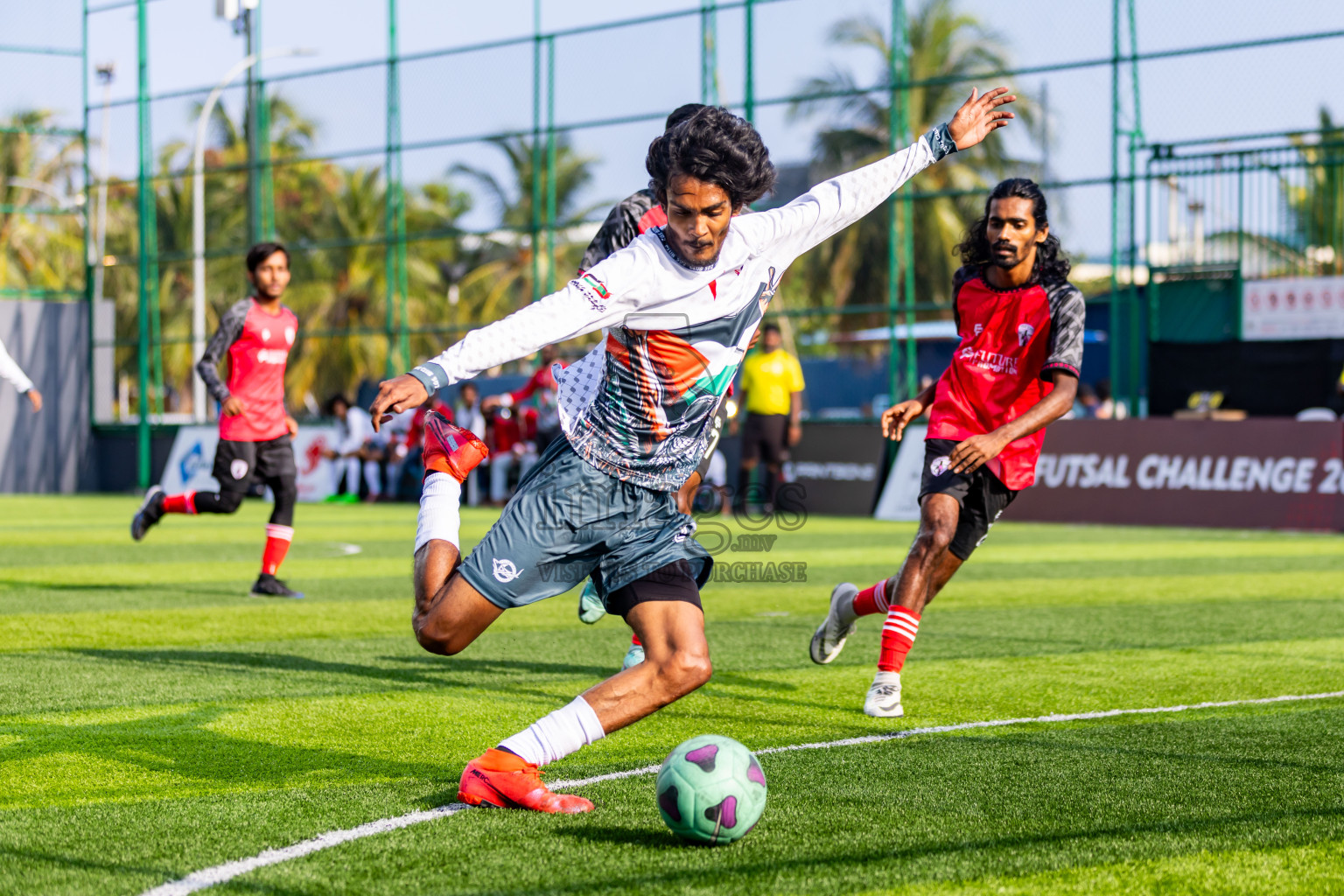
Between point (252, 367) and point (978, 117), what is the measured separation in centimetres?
617

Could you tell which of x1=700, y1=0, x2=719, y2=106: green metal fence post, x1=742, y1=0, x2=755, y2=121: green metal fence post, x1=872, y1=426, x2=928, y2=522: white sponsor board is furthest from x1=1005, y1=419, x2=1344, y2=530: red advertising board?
x1=700, y1=0, x2=719, y2=106: green metal fence post

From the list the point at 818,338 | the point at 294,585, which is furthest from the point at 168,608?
the point at 818,338

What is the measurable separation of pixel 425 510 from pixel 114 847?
4.15 ft

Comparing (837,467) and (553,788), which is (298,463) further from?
(553,788)

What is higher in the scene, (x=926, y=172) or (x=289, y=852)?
(x=926, y=172)

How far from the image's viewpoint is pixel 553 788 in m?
4.35

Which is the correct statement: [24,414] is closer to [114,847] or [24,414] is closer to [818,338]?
[818,338]

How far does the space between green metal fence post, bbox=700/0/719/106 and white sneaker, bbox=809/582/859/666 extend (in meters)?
15.7

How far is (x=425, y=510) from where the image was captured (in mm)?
4391

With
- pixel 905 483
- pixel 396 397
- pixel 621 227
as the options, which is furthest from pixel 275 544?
pixel 905 483

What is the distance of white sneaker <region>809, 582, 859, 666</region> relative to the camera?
6.23m

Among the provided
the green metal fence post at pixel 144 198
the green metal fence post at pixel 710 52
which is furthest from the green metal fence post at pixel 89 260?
the green metal fence post at pixel 710 52

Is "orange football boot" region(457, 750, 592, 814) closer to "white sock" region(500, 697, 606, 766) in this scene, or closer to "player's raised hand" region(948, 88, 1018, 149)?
"white sock" region(500, 697, 606, 766)

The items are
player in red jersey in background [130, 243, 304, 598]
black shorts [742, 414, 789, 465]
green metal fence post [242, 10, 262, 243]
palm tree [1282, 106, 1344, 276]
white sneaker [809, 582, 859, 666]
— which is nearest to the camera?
white sneaker [809, 582, 859, 666]
